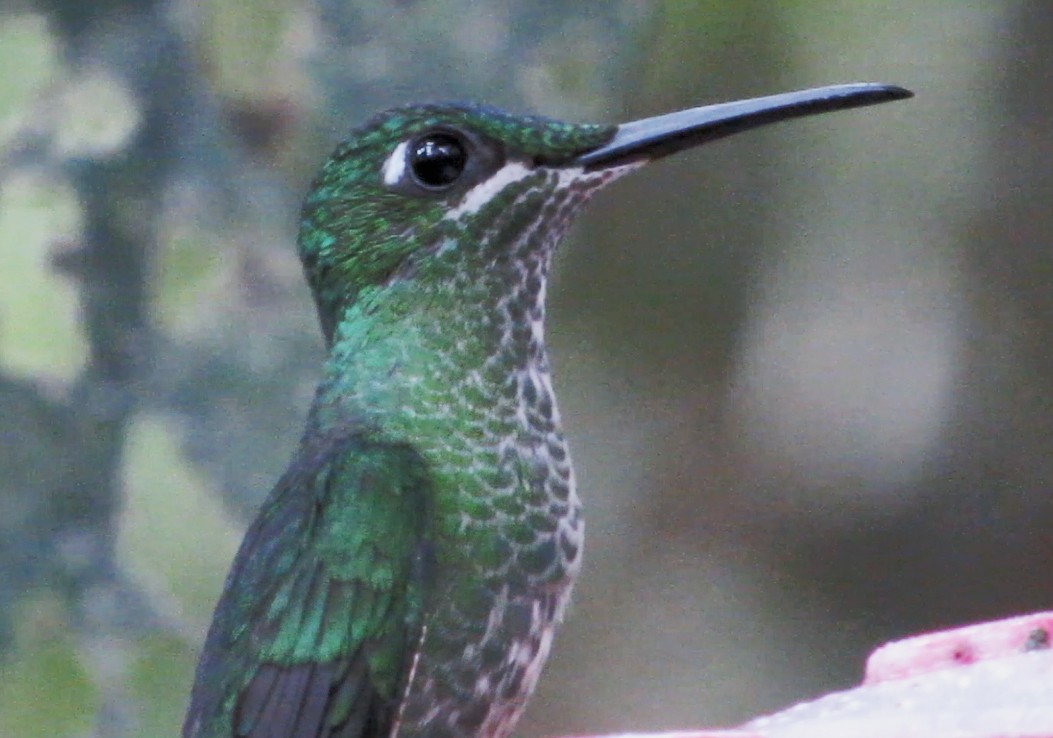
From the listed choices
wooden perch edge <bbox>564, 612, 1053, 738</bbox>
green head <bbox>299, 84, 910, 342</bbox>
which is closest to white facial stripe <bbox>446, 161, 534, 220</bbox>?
green head <bbox>299, 84, 910, 342</bbox>

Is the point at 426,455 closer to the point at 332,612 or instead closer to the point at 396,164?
the point at 332,612

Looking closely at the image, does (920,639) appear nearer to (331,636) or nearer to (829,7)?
(331,636)

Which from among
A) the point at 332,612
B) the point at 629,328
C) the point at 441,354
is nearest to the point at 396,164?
the point at 441,354

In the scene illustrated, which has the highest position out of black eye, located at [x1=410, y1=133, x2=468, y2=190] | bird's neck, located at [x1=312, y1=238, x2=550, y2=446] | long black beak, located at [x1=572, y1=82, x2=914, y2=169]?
black eye, located at [x1=410, y1=133, x2=468, y2=190]

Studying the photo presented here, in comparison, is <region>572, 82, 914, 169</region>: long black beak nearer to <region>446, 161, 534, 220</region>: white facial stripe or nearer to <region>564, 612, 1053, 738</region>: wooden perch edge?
<region>446, 161, 534, 220</region>: white facial stripe

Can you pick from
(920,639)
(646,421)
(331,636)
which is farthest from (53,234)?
(920,639)

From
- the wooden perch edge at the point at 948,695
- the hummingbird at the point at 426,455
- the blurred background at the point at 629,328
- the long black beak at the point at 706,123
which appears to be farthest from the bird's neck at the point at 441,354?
the blurred background at the point at 629,328
